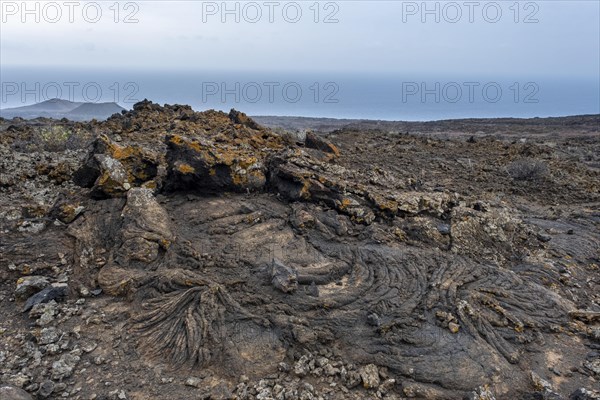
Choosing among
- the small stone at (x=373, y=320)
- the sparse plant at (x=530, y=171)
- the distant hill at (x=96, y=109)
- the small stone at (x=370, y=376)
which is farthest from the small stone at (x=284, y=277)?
the distant hill at (x=96, y=109)

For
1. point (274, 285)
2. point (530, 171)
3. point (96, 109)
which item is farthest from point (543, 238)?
point (96, 109)

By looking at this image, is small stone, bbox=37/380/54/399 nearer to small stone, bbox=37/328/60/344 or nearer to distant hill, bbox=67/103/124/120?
small stone, bbox=37/328/60/344

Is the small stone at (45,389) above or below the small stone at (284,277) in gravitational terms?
below

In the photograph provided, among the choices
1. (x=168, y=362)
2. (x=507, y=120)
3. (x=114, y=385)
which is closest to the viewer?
(x=114, y=385)

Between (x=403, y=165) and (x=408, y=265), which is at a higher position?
(x=403, y=165)

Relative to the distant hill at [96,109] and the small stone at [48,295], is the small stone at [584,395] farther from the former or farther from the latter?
the distant hill at [96,109]

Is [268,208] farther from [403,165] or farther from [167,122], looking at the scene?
[167,122]

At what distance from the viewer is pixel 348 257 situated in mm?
7520

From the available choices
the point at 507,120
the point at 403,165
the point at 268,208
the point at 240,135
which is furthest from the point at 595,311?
the point at 507,120

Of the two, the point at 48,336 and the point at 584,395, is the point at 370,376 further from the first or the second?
the point at 48,336

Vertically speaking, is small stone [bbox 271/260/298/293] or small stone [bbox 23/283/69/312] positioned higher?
small stone [bbox 271/260/298/293]

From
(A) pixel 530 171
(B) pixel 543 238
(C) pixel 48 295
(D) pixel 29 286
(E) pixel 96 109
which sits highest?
(E) pixel 96 109

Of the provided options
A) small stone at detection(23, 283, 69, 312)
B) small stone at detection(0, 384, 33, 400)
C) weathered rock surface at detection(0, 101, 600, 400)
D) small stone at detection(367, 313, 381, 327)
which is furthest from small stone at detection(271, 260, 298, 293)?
small stone at detection(0, 384, 33, 400)

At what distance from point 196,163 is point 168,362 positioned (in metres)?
3.96
